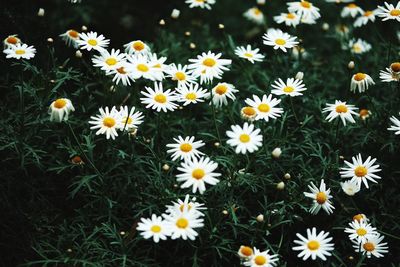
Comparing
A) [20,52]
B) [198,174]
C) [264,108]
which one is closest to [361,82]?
[264,108]

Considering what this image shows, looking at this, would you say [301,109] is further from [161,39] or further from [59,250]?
[59,250]

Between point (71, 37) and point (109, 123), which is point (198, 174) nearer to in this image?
point (109, 123)

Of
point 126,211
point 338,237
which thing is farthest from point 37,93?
point 338,237

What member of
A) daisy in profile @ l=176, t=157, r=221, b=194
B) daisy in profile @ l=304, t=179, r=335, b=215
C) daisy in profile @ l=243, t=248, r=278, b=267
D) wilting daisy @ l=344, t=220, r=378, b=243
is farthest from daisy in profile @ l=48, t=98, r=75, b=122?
wilting daisy @ l=344, t=220, r=378, b=243

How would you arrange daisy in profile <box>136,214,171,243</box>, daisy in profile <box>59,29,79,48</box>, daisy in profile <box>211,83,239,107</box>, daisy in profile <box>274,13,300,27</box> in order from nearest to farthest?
daisy in profile <box>136,214,171,243</box> → daisy in profile <box>211,83,239,107</box> → daisy in profile <box>59,29,79,48</box> → daisy in profile <box>274,13,300,27</box>

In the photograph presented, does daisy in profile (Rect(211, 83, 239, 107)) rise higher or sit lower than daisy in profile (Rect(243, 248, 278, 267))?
higher

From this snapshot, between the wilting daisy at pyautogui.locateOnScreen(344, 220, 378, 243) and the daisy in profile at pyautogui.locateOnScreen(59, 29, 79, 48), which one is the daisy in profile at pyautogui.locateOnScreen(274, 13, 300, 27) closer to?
the daisy in profile at pyautogui.locateOnScreen(59, 29, 79, 48)
